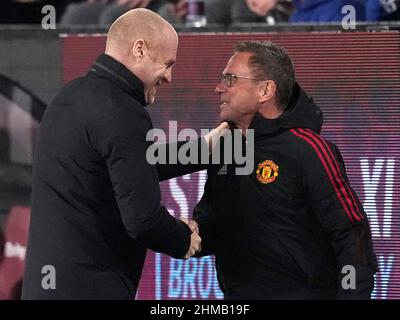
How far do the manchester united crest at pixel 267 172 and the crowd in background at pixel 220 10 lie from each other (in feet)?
8.77

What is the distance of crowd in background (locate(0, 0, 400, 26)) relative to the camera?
7430mm

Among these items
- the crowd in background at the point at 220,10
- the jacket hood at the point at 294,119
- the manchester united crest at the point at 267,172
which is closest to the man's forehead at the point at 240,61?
the jacket hood at the point at 294,119

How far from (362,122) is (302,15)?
6.06 ft

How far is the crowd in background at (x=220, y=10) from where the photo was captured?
24.4 ft

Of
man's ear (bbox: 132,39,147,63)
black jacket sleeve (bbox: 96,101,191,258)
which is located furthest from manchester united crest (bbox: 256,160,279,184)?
man's ear (bbox: 132,39,147,63)

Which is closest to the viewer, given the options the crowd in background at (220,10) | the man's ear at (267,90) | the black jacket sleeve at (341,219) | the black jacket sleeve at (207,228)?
the black jacket sleeve at (341,219)

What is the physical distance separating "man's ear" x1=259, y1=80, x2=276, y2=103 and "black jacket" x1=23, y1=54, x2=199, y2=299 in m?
0.52

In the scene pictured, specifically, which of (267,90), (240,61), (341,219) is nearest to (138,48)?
(240,61)

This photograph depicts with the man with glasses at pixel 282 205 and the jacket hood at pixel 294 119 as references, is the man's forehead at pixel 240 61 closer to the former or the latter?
the man with glasses at pixel 282 205

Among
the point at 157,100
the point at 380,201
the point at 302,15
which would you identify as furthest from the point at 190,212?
the point at 302,15

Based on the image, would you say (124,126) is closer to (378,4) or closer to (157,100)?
(157,100)

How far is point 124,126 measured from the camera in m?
4.32

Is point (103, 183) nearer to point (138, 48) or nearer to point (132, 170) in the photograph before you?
point (132, 170)

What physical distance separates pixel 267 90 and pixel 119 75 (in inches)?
25.3
